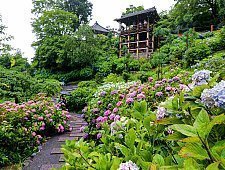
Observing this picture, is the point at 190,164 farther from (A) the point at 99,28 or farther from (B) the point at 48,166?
(A) the point at 99,28

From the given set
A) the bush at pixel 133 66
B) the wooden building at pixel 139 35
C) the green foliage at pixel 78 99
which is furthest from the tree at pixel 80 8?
the green foliage at pixel 78 99

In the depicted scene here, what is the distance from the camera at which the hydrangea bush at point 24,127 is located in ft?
13.7

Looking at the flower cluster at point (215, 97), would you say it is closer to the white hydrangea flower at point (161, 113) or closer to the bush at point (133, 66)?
the white hydrangea flower at point (161, 113)

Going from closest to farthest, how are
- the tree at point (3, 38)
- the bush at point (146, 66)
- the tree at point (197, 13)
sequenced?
the tree at point (3, 38)
the bush at point (146, 66)
the tree at point (197, 13)

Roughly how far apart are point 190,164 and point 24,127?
177 inches

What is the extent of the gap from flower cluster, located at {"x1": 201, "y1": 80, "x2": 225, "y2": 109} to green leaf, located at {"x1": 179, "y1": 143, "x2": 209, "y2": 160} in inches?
6.3

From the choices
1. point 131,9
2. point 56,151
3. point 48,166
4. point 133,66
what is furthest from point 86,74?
Answer: point 48,166

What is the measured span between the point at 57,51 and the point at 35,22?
4673mm

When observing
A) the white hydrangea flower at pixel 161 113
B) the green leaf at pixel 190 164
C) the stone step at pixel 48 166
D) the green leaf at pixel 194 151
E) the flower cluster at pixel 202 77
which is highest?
the flower cluster at pixel 202 77

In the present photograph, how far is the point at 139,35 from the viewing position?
20.5 meters

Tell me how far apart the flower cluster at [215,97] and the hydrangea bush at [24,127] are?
3.88 metres

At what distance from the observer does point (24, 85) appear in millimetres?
7824

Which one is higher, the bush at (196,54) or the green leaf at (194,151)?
the bush at (196,54)

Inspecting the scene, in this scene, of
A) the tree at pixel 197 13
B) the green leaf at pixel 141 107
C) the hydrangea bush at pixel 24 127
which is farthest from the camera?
the tree at pixel 197 13
